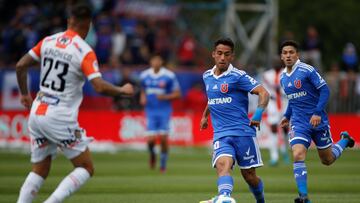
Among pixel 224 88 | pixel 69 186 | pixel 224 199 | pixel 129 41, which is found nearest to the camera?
pixel 69 186

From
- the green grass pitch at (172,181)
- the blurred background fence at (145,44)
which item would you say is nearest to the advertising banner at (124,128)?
the blurred background fence at (145,44)

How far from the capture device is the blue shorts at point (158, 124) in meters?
24.0

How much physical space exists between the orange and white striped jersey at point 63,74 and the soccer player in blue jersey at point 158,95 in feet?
40.6

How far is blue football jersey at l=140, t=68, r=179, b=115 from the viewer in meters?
24.0

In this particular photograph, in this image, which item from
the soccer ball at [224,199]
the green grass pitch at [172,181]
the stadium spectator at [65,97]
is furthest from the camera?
the green grass pitch at [172,181]

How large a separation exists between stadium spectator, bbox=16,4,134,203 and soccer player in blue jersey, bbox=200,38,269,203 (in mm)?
2314

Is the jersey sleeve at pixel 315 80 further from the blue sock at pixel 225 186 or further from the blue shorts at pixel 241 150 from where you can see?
the blue sock at pixel 225 186

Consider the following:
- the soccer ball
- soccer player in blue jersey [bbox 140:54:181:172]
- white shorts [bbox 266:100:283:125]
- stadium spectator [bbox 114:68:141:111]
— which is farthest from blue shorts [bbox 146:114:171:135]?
the soccer ball

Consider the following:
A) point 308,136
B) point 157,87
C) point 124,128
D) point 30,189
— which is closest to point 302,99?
point 308,136

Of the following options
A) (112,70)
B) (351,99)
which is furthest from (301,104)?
(351,99)

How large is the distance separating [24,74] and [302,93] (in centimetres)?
504

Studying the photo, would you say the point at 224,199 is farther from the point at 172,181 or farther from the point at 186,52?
the point at 186,52

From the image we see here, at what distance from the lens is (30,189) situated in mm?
11297

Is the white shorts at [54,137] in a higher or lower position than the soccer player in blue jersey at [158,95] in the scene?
lower
